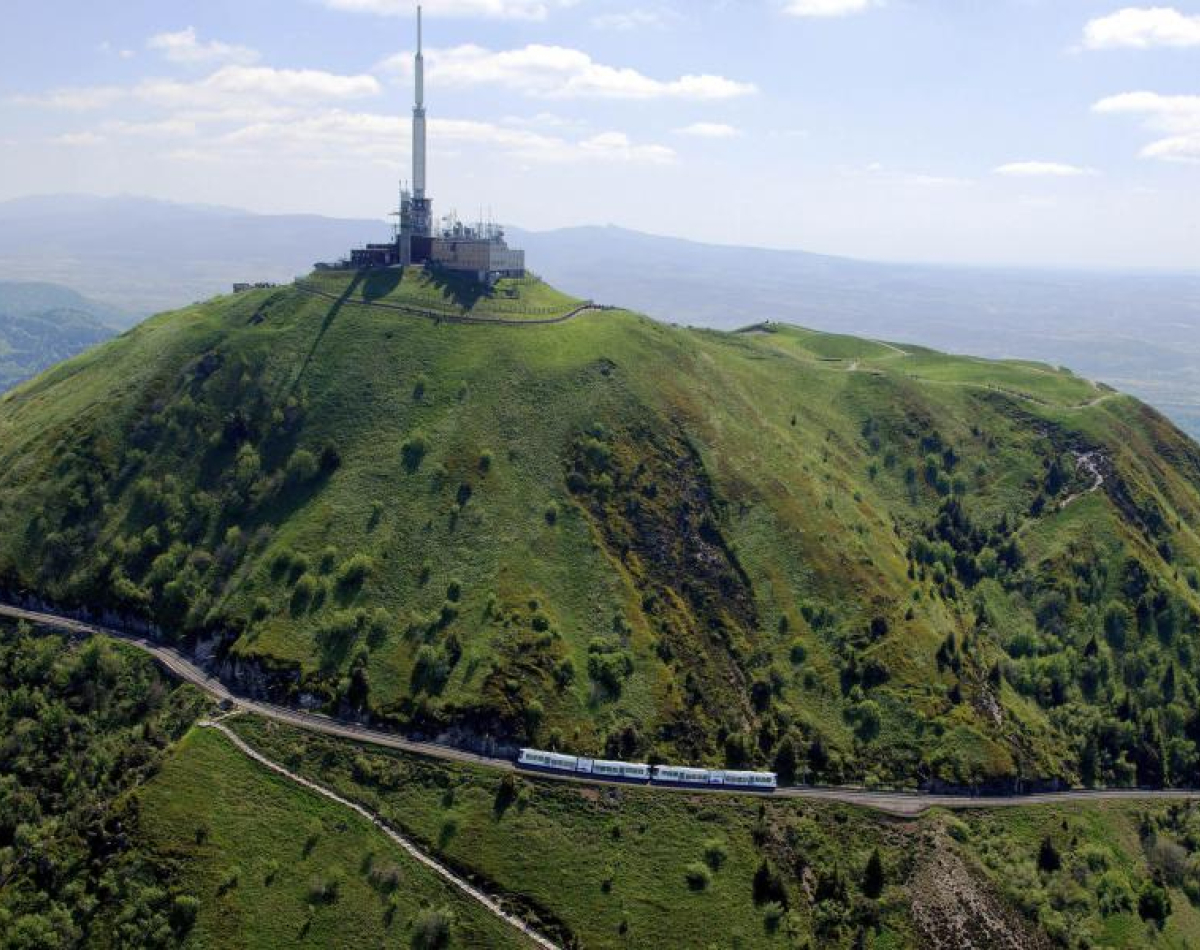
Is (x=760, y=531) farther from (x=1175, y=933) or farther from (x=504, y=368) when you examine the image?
(x=1175, y=933)

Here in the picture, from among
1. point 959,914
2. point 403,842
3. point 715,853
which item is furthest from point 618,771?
point 959,914

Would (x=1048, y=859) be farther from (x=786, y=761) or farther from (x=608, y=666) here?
(x=608, y=666)

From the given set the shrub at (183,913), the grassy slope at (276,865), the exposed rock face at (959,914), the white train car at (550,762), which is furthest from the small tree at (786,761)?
the shrub at (183,913)

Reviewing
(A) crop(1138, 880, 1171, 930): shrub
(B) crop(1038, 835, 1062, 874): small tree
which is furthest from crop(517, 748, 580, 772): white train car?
(A) crop(1138, 880, 1171, 930): shrub

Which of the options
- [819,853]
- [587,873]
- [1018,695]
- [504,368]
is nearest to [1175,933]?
[1018,695]

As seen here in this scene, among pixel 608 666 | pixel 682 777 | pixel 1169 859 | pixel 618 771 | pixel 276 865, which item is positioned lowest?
pixel 1169 859

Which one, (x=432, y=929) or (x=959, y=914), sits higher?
(x=432, y=929)

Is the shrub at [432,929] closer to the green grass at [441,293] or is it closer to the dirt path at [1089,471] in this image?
the green grass at [441,293]
